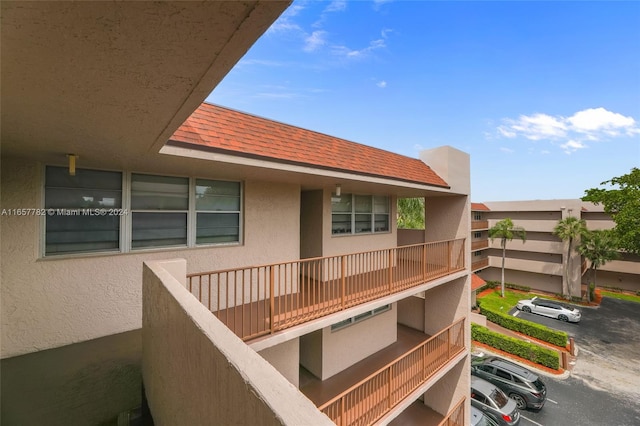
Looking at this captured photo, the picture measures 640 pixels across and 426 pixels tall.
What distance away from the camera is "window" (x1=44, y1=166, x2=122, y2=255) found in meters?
4.30

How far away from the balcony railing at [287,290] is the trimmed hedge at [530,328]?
14.8 meters

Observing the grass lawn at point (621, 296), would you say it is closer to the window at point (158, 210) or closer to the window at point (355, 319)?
the window at point (355, 319)

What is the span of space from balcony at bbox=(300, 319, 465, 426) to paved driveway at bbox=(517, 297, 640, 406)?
12490mm

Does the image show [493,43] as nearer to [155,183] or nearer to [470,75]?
[470,75]

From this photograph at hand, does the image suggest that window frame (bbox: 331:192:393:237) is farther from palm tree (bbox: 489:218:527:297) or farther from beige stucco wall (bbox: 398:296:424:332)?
palm tree (bbox: 489:218:527:297)

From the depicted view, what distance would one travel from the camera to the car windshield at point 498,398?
11470 mm

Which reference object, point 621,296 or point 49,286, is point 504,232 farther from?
point 49,286

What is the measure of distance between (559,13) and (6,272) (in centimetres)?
2346

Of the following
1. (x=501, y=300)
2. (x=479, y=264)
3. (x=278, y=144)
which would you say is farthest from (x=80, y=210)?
(x=479, y=264)

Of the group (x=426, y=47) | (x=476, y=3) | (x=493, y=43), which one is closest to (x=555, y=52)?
(x=493, y=43)

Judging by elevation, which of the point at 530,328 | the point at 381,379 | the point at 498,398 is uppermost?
the point at 381,379

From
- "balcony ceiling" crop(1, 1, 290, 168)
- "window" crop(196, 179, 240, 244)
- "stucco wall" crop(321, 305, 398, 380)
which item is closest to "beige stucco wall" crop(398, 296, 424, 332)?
"stucco wall" crop(321, 305, 398, 380)

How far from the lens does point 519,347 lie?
16.8 m

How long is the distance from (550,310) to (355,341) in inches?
955
